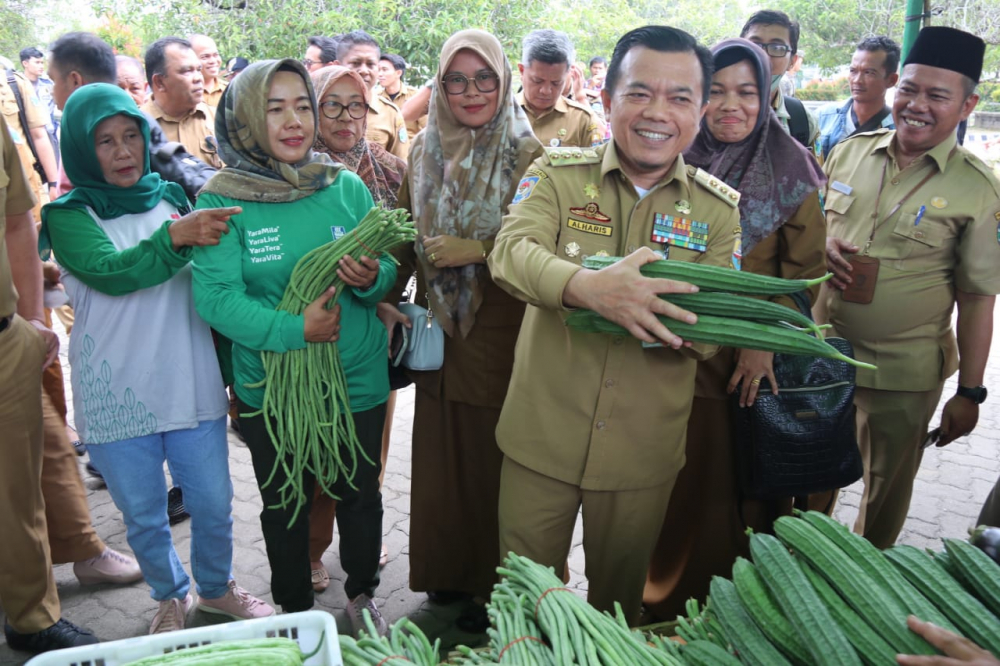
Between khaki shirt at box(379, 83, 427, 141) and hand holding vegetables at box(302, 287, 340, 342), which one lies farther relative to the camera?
khaki shirt at box(379, 83, 427, 141)

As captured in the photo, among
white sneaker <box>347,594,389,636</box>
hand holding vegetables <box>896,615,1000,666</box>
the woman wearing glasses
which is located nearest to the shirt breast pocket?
hand holding vegetables <box>896,615,1000,666</box>

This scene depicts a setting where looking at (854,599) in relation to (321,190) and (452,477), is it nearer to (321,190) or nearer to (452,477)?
(452,477)

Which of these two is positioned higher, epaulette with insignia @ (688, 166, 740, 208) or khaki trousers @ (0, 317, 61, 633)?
epaulette with insignia @ (688, 166, 740, 208)

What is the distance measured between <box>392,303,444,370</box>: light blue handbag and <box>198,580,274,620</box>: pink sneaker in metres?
1.22

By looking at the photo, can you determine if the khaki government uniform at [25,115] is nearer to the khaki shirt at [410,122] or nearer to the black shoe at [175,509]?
the khaki shirt at [410,122]

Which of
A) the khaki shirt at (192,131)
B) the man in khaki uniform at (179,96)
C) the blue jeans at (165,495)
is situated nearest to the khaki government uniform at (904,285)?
the blue jeans at (165,495)

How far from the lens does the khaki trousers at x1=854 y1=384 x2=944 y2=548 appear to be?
10.4 feet

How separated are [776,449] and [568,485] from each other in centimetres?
87

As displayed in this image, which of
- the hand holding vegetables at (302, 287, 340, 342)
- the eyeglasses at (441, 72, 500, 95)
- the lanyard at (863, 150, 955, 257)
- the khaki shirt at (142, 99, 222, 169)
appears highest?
the eyeglasses at (441, 72, 500, 95)

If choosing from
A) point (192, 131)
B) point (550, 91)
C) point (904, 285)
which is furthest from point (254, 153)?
point (192, 131)

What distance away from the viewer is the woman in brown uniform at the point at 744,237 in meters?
2.63

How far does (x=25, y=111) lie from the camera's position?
6.61 m

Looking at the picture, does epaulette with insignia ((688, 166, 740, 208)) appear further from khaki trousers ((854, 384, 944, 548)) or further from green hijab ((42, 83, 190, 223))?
green hijab ((42, 83, 190, 223))

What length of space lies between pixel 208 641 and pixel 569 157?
1.63 m
